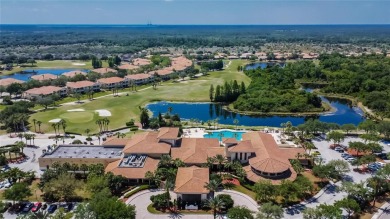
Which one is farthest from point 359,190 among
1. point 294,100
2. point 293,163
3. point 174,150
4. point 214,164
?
point 294,100

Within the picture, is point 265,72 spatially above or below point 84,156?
above

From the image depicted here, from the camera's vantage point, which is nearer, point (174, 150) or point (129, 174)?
point (129, 174)

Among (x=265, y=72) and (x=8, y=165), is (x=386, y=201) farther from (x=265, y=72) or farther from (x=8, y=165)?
(x=265, y=72)

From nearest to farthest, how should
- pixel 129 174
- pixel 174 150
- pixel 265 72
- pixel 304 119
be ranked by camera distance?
pixel 129 174 < pixel 174 150 < pixel 304 119 < pixel 265 72

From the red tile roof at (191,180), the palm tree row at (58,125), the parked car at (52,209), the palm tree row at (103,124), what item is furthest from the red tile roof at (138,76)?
the parked car at (52,209)

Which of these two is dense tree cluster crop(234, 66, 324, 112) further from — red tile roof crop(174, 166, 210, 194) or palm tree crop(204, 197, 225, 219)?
palm tree crop(204, 197, 225, 219)
